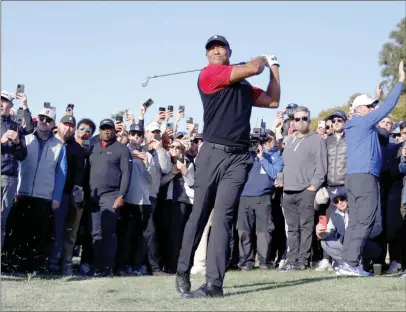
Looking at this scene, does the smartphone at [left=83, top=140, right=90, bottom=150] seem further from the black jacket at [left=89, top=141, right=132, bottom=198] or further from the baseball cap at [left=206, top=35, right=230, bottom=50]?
the baseball cap at [left=206, top=35, right=230, bottom=50]

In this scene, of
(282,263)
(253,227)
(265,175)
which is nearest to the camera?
(282,263)

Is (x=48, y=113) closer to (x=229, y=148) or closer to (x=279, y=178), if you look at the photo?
(x=279, y=178)

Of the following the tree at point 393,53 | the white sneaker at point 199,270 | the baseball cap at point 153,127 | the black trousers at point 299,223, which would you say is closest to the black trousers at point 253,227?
the black trousers at point 299,223

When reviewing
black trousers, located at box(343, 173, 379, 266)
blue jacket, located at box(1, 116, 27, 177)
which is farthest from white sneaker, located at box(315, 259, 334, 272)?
blue jacket, located at box(1, 116, 27, 177)

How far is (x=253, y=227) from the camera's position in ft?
47.3

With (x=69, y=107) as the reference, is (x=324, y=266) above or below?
below

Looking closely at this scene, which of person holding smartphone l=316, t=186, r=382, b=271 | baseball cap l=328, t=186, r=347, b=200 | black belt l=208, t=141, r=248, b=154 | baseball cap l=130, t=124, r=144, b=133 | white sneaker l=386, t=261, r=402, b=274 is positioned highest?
baseball cap l=130, t=124, r=144, b=133

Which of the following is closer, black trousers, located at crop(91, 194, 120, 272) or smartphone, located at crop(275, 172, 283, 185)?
black trousers, located at crop(91, 194, 120, 272)

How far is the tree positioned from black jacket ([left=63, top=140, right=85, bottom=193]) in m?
35.9

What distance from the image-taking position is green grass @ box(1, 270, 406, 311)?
7.73 meters

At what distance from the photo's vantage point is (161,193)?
1402 cm

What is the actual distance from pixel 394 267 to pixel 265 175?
2.85 m

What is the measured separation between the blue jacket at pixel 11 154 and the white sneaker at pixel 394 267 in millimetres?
5855

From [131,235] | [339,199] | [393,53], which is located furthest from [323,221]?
[393,53]
